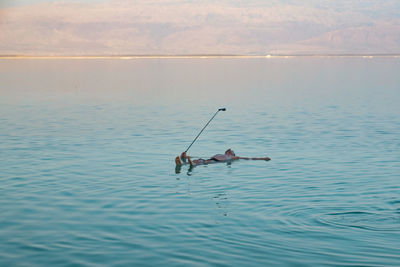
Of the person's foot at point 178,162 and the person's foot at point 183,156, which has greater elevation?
the person's foot at point 183,156

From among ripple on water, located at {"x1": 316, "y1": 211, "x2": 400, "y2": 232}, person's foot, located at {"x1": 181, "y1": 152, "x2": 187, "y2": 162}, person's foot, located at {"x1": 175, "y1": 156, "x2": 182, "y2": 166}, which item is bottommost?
ripple on water, located at {"x1": 316, "y1": 211, "x2": 400, "y2": 232}

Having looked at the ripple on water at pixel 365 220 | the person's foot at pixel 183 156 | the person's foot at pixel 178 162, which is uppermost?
the person's foot at pixel 183 156

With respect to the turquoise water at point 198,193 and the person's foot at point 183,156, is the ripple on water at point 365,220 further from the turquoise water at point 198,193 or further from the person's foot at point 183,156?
the person's foot at point 183,156

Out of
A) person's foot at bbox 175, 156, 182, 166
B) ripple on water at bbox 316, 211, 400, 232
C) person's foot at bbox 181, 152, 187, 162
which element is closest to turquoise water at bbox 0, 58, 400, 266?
ripple on water at bbox 316, 211, 400, 232

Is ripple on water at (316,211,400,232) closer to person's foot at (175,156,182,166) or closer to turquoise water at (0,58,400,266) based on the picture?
turquoise water at (0,58,400,266)

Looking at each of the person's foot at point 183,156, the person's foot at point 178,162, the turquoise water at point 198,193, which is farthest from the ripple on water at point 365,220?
the person's foot at point 178,162

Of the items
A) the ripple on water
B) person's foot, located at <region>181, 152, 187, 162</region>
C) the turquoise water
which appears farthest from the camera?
person's foot, located at <region>181, 152, 187, 162</region>

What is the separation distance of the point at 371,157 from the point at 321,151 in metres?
2.48

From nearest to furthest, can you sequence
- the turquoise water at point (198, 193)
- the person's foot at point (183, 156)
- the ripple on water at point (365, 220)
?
the turquoise water at point (198, 193)
the ripple on water at point (365, 220)
the person's foot at point (183, 156)

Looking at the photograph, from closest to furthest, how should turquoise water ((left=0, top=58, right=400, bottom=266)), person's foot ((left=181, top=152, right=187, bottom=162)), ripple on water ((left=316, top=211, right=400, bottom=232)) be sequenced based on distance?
turquoise water ((left=0, top=58, right=400, bottom=266))
ripple on water ((left=316, top=211, right=400, bottom=232))
person's foot ((left=181, top=152, right=187, bottom=162))

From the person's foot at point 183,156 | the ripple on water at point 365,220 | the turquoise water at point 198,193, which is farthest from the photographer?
the person's foot at point 183,156

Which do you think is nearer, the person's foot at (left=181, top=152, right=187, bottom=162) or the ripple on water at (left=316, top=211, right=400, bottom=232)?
the ripple on water at (left=316, top=211, right=400, bottom=232)

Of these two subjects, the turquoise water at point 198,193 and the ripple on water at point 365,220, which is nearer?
the turquoise water at point 198,193

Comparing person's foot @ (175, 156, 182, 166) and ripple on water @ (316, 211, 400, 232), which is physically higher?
person's foot @ (175, 156, 182, 166)
